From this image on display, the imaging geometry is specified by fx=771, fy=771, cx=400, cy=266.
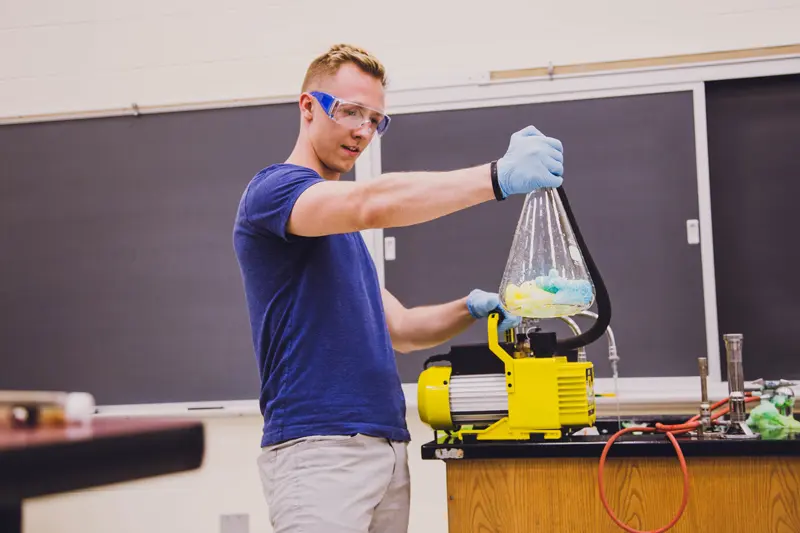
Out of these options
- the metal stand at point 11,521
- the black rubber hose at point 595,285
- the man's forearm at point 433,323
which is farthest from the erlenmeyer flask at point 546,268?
the metal stand at point 11,521

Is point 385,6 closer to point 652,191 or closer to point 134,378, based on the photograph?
point 652,191

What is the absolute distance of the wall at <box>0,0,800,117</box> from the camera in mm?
2768

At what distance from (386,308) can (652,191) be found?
1217mm

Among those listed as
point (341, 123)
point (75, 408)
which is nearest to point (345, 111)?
point (341, 123)

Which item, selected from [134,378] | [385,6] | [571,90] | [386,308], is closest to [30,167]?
[134,378]

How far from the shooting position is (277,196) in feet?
4.76

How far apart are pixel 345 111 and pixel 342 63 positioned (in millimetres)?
112

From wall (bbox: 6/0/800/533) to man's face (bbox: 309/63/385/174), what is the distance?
1.24 metres

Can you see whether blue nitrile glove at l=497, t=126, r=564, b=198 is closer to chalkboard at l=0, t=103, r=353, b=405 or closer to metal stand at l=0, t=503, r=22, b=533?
metal stand at l=0, t=503, r=22, b=533

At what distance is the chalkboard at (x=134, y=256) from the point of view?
292cm

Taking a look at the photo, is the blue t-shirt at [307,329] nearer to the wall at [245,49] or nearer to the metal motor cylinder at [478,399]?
the metal motor cylinder at [478,399]

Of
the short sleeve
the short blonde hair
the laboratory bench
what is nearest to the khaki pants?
the laboratory bench

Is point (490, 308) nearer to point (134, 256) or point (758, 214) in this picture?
point (758, 214)

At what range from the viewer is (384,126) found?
5.77 ft
